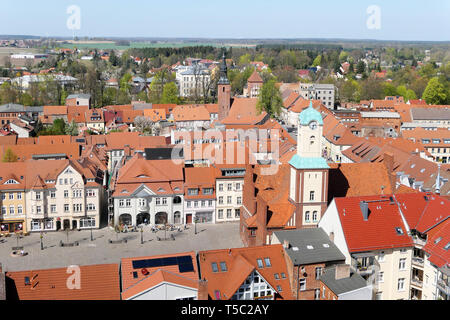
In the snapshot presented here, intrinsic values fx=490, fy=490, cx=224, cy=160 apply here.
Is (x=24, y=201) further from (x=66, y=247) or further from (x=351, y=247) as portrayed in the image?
(x=351, y=247)

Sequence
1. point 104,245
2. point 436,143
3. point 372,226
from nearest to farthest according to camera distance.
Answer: point 372,226, point 104,245, point 436,143

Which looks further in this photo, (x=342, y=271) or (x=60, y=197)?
(x=60, y=197)

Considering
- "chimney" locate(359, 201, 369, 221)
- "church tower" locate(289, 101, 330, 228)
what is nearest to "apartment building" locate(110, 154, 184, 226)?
"church tower" locate(289, 101, 330, 228)

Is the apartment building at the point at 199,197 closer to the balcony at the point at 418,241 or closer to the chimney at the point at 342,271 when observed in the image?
the chimney at the point at 342,271

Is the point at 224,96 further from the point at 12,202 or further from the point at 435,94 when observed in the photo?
the point at 435,94

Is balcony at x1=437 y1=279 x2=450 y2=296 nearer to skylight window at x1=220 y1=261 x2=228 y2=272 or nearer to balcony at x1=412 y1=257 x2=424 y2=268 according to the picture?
balcony at x1=412 y1=257 x2=424 y2=268

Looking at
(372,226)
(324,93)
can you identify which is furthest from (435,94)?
(372,226)

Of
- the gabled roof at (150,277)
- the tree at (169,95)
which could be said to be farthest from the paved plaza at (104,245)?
the tree at (169,95)
